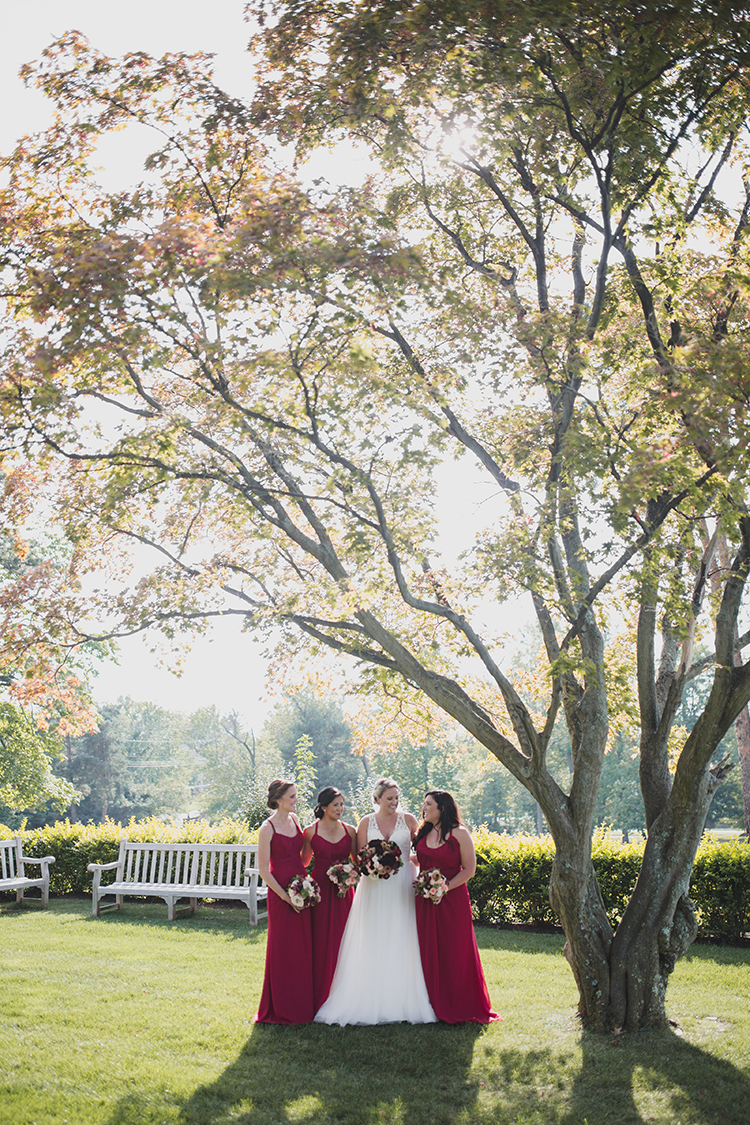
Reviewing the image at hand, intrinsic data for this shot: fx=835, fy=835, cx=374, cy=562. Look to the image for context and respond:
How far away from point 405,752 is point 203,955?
3912cm

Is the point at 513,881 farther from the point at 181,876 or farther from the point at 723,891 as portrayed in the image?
the point at 181,876

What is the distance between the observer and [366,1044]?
5824 mm

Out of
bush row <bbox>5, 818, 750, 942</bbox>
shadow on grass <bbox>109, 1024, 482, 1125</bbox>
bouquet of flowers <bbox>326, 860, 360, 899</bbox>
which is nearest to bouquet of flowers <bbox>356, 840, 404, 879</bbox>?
bouquet of flowers <bbox>326, 860, 360, 899</bbox>

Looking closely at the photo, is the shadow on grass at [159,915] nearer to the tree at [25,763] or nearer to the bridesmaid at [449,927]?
the bridesmaid at [449,927]

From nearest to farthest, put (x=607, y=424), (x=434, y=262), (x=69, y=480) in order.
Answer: (x=607, y=424) < (x=434, y=262) < (x=69, y=480)

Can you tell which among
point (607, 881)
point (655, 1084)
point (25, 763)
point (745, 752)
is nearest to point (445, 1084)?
point (655, 1084)

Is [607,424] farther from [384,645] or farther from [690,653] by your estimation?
[384,645]

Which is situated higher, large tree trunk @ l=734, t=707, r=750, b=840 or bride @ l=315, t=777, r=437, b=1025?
large tree trunk @ l=734, t=707, r=750, b=840

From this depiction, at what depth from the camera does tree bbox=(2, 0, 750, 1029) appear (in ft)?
18.4

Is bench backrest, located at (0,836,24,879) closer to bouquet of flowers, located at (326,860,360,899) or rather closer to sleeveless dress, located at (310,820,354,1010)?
sleeveless dress, located at (310,820,354,1010)

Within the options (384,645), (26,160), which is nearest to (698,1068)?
(384,645)

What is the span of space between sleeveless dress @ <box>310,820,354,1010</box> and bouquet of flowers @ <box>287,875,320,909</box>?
8.4 inches

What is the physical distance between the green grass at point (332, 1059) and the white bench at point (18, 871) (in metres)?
4.54

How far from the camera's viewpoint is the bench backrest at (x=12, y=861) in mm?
12617
